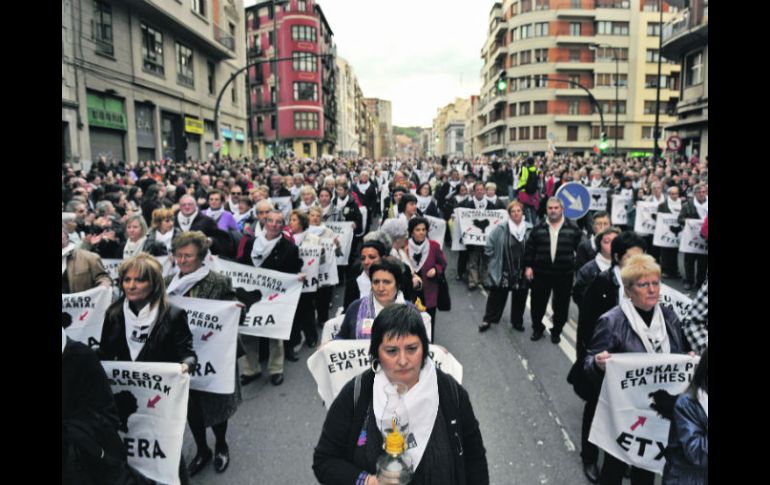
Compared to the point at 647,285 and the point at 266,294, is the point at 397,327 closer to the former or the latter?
the point at 647,285

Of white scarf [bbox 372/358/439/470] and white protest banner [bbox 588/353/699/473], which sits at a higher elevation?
white scarf [bbox 372/358/439/470]

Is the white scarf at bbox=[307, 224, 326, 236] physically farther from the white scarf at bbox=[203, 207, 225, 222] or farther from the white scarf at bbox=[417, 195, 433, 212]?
the white scarf at bbox=[417, 195, 433, 212]

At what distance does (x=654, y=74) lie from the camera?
67.2 m

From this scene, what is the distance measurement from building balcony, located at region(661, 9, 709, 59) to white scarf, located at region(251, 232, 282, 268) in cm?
3223

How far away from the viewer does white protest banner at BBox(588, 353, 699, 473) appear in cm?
346

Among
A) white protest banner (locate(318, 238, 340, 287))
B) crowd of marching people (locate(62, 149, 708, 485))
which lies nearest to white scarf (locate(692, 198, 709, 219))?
crowd of marching people (locate(62, 149, 708, 485))

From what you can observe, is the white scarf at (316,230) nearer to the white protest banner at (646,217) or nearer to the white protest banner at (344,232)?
the white protest banner at (344,232)

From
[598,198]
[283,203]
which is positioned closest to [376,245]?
[283,203]

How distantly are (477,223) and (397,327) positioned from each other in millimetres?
7697

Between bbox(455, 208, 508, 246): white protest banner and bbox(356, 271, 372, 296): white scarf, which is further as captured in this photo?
bbox(455, 208, 508, 246): white protest banner
